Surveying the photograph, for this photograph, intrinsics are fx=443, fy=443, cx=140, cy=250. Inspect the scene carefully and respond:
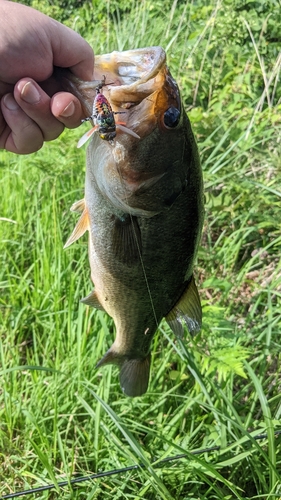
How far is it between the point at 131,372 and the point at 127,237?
69cm

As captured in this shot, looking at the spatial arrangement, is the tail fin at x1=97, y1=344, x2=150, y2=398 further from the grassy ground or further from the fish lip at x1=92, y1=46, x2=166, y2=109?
the fish lip at x1=92, y1=46, x2=166, y2=109

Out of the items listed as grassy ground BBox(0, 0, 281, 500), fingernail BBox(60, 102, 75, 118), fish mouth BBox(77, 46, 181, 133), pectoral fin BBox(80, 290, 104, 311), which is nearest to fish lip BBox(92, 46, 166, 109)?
fish mouth BBox(77, 46, 181, 133)

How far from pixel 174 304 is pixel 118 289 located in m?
0.22

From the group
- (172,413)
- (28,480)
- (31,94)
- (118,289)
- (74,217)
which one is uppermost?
(31,94)

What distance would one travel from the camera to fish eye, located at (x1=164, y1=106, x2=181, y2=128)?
126 cm

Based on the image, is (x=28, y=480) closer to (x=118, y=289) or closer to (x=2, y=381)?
(x=2, y=381)

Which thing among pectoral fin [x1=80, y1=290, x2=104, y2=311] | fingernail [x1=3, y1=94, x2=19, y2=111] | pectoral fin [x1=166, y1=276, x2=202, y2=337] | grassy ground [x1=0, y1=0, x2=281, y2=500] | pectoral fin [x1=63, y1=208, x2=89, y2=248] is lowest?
grassy ground [x1=0, y1=0, x2=281, y2=500]

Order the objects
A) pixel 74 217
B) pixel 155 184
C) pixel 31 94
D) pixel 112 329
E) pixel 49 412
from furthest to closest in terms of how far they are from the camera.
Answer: pixel 74 217 < pixel 112 329 < pixel 49 412 < pixel 31 94 < pixel 155 184

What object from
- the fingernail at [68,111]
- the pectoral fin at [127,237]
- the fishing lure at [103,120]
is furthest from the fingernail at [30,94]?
the pectoral fin at [127,237]

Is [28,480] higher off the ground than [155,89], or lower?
lower

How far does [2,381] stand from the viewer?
2.23 m

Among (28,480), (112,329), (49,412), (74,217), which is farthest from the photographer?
Answer: (74,217)

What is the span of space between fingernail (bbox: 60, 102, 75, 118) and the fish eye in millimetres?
353

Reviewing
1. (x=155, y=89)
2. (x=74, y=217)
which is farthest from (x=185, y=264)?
(x=74, y=217)
